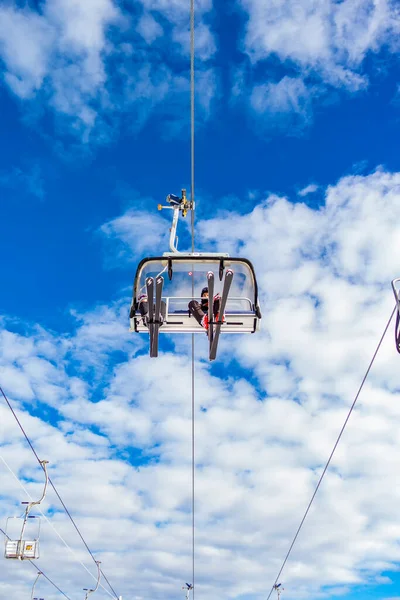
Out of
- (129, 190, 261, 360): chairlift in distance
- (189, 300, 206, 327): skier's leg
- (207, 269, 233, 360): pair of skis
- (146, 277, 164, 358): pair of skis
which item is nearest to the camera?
(207, 269, 233, 360): pair of skis

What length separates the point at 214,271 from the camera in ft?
35.5

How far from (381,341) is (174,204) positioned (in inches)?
190

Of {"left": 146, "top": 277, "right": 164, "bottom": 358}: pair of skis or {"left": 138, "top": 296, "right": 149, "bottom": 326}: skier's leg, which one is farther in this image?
{"left": 138, "top": 296, "right": 149, "bottom": 326}: skier's leg

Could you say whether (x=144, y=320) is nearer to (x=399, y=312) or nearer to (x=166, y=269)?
(x=166, y=269)

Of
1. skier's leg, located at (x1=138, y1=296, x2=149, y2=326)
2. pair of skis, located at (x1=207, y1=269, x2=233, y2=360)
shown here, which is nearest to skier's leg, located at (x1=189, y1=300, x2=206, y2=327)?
pair of skis, located at (x1=207, y1=269, x2=233, y2=360)

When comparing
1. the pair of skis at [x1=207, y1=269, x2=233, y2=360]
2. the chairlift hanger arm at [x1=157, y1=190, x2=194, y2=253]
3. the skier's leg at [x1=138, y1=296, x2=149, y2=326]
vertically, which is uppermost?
the chairlift hanger arm at [x1=157, y1=190, x2=194, y2=253]

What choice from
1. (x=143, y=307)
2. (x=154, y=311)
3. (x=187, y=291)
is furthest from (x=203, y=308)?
(x=143, y=307)

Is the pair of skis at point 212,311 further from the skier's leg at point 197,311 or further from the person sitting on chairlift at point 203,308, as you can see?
the skier's leg at point 197,311

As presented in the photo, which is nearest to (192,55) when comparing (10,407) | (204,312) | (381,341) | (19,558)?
(204,312)

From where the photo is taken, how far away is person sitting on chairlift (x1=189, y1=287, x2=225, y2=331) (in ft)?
34.9

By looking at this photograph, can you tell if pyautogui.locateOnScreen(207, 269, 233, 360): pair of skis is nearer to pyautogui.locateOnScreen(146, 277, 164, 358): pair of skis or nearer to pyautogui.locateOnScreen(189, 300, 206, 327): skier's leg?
pyautogui.locateOnScreen(189, 300, 206, 327): skier's leg

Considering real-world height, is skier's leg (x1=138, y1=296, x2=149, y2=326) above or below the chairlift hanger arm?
below

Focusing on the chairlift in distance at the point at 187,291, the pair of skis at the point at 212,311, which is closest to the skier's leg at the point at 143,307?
the chairlift in distance at the point at 187,291

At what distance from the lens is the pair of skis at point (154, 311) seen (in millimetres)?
9906
